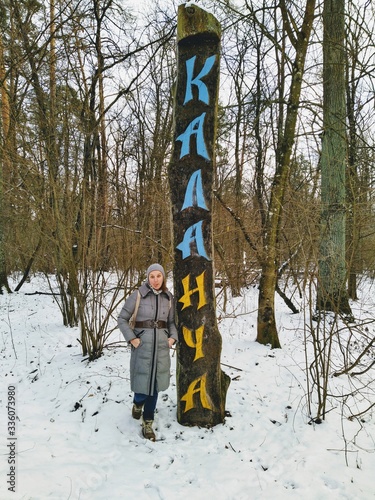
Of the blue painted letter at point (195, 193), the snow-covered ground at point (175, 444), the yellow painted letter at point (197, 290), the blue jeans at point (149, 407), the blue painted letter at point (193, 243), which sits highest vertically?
the blue painted letter at point (195, 193)

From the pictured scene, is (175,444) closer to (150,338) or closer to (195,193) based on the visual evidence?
(150,338)

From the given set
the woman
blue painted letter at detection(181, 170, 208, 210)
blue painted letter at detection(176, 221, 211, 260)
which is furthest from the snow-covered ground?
blue painted letter at detection(181, 170, 208, 210)

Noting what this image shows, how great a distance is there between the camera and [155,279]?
3.12 m

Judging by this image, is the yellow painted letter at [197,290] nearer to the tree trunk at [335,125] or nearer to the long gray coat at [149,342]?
the long gray coat at [149,342]

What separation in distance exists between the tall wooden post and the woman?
153mm

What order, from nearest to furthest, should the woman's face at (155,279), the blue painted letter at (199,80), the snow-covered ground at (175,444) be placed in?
the snow-covered ground at (175,444)
the blue painted letter at (199,80)
the woman's face at (155,279)

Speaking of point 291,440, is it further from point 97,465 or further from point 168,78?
point 168,78

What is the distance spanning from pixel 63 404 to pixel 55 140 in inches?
162

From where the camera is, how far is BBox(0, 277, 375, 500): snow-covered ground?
7.80 feet

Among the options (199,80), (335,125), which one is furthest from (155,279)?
(335,125)

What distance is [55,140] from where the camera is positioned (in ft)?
18.1

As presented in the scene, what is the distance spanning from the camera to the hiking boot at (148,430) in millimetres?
3013

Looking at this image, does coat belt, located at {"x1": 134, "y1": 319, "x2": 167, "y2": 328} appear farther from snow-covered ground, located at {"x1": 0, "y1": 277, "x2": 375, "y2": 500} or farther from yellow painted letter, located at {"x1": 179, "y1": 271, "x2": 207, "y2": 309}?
snow-covered ground, located at {"x1": 0, "y1": 277, "x2": 375, "y2": 500}

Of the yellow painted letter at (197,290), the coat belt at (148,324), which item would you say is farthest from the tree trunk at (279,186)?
the coat belt at (148,324)
